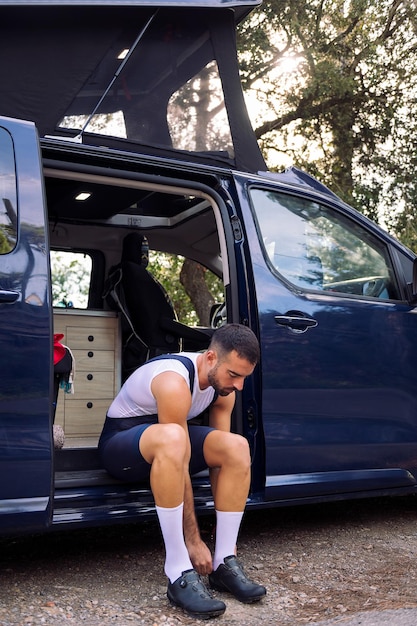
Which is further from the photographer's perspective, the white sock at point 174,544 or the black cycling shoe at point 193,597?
the white sock at point 174,544

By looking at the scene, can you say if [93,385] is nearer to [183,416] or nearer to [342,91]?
[183,416]

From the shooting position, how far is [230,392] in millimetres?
3529

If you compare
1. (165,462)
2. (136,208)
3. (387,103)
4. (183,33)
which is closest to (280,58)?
(387,103)

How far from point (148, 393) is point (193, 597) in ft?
2.99

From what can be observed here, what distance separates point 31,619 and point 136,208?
10.2ft

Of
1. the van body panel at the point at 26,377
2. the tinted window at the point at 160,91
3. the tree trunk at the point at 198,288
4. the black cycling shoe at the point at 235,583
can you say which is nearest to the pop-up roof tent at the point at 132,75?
the tinted window at the point at 160,91

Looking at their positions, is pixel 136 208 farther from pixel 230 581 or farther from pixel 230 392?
pixel 230 581

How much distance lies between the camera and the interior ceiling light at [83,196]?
488 centimetres

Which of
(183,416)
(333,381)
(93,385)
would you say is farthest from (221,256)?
(93,385)

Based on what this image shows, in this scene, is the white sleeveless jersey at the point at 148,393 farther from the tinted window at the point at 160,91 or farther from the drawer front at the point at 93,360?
the drawer front at the point at 93,360

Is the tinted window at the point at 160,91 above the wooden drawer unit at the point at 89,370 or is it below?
above

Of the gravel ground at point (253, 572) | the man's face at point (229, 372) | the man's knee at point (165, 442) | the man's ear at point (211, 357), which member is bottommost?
the gravel ground at point (253, 572)

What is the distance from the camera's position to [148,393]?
11.8ft

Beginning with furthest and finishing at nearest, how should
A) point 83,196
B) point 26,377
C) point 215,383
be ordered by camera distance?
point 83,196 → point 215,383 → point 26,377
